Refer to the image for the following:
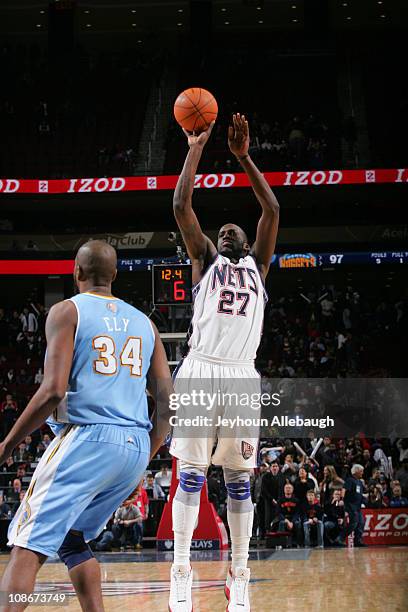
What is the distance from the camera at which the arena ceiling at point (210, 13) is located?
2770 centimetres

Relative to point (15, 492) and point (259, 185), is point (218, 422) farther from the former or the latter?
point (15, 492)

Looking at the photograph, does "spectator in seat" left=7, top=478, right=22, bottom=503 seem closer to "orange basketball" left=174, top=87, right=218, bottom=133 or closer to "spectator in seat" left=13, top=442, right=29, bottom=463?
"spectator in seat" left=13, top=442, right=29, bottom=463

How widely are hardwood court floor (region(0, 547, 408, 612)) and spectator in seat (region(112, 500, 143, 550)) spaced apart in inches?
45.0

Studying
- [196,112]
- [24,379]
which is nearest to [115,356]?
[196,112]

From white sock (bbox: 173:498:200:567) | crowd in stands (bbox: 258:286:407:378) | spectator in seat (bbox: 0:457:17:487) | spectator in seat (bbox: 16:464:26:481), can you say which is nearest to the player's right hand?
white sock (bbox: 173:498:200:567)

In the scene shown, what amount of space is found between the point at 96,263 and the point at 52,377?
2.33ft

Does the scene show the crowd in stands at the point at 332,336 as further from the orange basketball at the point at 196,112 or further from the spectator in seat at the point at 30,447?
the orange basketball at the point at 196,112

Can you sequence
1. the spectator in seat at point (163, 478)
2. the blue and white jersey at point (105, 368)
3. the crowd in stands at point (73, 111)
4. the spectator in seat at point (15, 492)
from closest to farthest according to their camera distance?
the blue and white jersey at point (105, 368) → the spectator in seat at point (15, 492) → the spectator in seat at point (163, 478) → the crowd in stands at point (73, 111)

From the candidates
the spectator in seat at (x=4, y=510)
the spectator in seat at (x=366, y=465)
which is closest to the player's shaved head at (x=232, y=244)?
the spectator in seat at (x=4, y=510)

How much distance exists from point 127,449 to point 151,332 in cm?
64

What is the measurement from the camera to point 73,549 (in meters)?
4.53

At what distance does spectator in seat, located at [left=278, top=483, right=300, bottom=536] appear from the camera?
14.5 meters

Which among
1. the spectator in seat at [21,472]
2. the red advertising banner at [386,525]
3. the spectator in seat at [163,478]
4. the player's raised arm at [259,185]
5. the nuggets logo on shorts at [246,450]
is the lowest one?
the red advertising banner at [386,525]

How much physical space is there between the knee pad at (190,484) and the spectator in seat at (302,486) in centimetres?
875
